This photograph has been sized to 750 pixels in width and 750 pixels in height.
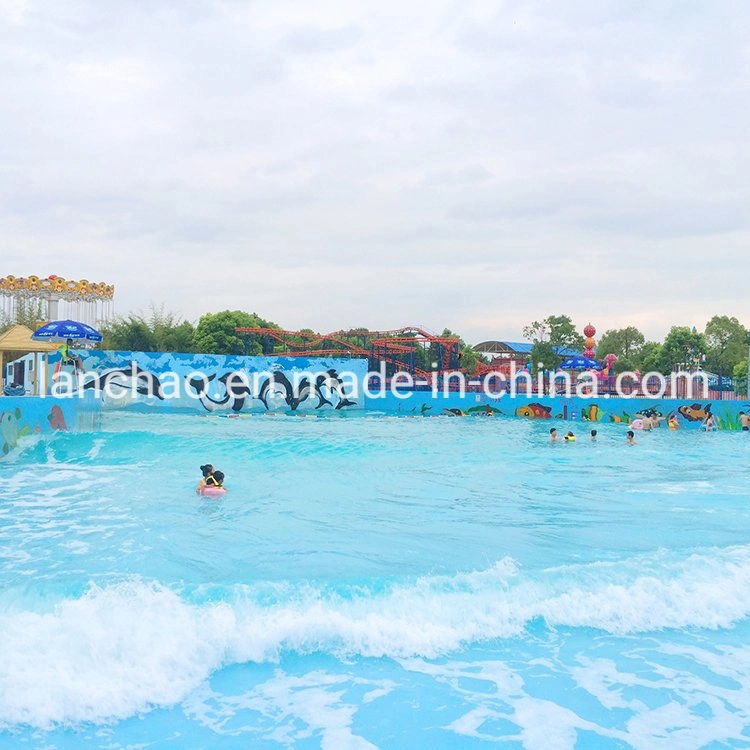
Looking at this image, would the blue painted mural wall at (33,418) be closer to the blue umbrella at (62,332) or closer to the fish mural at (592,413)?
the blue umbrella at (62,332)

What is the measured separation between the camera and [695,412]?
95.2ft

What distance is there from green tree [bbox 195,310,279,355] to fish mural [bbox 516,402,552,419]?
2008 cm

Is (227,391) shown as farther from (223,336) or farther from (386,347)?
(223,336)

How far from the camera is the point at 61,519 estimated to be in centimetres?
997

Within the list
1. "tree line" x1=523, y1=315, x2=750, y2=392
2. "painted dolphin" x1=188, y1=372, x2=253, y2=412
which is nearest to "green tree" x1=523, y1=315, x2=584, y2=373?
"tree line" x1=523, y1=315, x2=750, y2=392

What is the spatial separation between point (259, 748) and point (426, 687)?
4.27ft

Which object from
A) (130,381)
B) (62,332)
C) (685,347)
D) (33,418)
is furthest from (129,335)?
(685,347)

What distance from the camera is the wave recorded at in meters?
5.04

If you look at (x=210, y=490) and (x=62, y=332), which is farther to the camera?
(x=62, y=332)

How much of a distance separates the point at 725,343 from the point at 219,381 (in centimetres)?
3820

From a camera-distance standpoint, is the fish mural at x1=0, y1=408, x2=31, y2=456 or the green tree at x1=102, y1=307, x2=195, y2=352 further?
the green tree at x1=102, y1=307, x2=195, y2=352

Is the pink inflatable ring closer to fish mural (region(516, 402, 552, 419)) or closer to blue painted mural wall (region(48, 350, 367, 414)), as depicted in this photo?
blue painted mural wall (region(48, 350, 367, 414))

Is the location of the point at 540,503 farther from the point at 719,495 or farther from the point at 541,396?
the point at 541,396

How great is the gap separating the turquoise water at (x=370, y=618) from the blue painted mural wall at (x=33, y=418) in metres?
2.10
